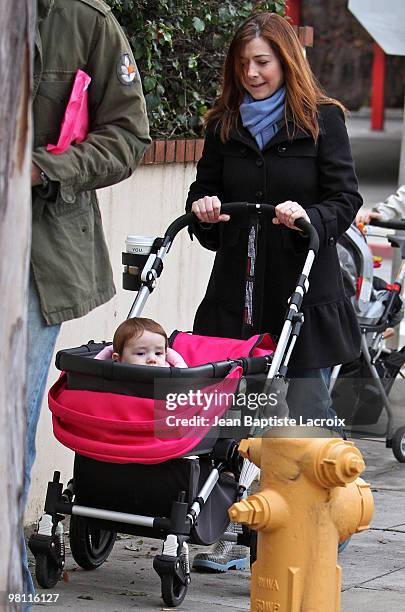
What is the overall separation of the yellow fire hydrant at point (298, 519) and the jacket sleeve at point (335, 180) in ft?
4.01

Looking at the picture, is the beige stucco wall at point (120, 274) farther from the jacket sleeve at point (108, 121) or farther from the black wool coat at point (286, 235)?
the jacket sleeve at point (108, 121)

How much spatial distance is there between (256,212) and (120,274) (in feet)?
5.55

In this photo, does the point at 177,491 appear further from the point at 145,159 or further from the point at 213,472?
the point at 145,159

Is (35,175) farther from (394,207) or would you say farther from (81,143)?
(394,207)

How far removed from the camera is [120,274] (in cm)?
637

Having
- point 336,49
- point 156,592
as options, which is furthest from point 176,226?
point 336,49

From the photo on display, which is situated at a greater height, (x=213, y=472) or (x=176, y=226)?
(x=176, y=226)

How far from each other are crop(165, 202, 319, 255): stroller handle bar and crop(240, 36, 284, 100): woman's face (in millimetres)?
429

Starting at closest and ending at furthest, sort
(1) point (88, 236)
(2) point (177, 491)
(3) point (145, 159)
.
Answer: (1) point (88, 236)
(2) point (177, 491)
(3) point (145, 159)

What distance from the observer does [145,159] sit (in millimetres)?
6508

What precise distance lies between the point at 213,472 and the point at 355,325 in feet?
2.86

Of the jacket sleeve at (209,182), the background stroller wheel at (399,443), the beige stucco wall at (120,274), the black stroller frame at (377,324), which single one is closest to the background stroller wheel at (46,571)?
the beige stucco wall at (120,274)

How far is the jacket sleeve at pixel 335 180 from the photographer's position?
482 cm

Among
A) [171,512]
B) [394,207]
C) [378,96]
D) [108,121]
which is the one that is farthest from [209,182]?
[378,96]
